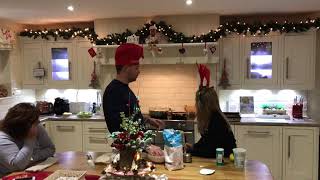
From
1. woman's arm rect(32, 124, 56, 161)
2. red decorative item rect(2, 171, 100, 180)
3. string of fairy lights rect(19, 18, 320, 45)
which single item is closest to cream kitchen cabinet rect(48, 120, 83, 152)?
string of fairy lights rect(19, 18, 320, 45)

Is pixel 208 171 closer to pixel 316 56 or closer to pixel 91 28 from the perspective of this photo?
pixel 316 56

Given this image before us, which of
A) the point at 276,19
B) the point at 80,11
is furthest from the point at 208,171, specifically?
the point at 276,19

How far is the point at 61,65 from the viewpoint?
525cm

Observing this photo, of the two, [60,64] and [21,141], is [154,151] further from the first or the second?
[60,64]

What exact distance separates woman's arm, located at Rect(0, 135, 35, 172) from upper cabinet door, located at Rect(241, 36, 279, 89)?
315 centimetres

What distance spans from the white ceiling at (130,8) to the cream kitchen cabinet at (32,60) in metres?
0.48

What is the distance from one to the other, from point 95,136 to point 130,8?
195cm

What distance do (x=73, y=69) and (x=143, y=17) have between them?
1.38 metres

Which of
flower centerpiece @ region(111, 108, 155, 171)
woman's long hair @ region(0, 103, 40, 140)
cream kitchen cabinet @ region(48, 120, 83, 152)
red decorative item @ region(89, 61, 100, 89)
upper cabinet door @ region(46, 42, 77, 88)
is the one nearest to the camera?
flower centerpiece @ region(111, 108, 155, 171)

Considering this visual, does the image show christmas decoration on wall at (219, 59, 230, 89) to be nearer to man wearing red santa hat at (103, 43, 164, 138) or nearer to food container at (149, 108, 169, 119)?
food container at (149, 108, 169, 119)

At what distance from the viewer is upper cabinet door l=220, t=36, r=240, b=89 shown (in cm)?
467

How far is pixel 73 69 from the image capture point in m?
5.19

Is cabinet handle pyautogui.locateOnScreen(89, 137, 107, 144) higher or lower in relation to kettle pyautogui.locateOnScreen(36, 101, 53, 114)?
lower

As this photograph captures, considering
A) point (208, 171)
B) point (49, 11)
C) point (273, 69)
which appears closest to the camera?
point (208, 171)
